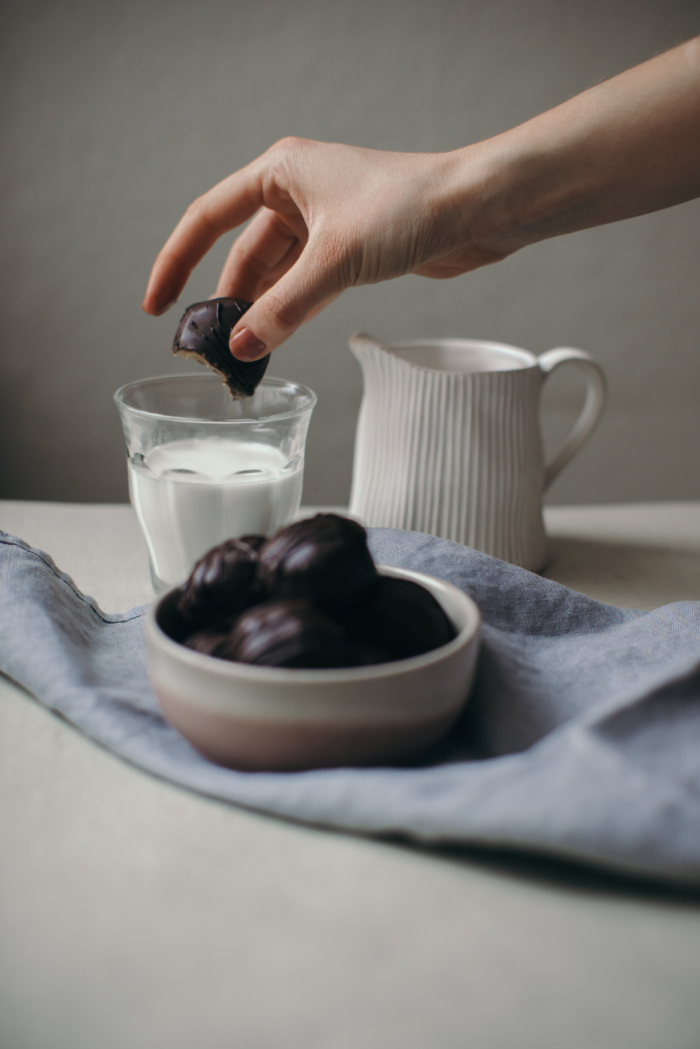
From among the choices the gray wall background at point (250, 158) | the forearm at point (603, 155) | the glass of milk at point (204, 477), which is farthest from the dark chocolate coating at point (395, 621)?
the gray wall background at point (250, 158)

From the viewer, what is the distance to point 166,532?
597mm

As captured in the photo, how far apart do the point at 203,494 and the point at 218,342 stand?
113 mm

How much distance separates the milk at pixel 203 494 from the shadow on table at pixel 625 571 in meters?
0.26

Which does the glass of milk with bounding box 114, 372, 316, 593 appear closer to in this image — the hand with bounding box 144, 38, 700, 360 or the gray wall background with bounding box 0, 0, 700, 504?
the hand with bounding box 144, 38, 700, 360

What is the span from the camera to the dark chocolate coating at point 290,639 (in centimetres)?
32

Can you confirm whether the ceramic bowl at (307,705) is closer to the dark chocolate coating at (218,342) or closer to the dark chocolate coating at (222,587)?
the dark chocolate coating at (222,587)

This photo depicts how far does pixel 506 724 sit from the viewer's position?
39 centimetres

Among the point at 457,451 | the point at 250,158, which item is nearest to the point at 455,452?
the point at 457,451

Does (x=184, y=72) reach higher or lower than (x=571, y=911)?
higher

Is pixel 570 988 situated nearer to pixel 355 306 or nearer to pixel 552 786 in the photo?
pixel 552 786

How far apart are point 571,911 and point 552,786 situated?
4cm

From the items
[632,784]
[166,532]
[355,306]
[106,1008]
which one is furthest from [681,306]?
[106,1008]

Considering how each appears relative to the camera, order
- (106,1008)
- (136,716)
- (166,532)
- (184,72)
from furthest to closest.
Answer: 1. (184,72)
2. (166,532)
3. (136,716)
4. (106,1008)

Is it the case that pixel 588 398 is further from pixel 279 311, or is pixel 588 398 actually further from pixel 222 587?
pixel 222 587
